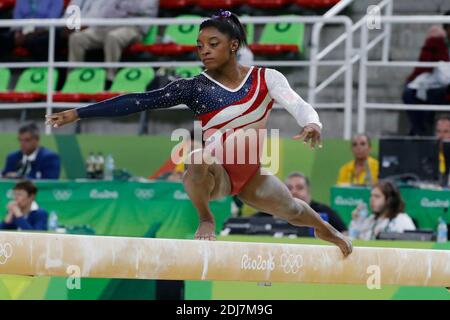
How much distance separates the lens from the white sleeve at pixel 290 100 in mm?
5691

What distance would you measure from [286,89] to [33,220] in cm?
410

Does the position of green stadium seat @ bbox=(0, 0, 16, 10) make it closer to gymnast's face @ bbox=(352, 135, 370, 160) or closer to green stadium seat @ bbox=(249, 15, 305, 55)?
green stadium seat @ bbox=(249, 15, 305, 55)

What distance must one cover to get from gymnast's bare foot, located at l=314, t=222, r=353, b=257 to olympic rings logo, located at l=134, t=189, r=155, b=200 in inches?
151

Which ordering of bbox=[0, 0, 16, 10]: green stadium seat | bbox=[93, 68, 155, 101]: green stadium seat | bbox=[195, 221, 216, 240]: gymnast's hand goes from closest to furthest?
1. bbox=[195, 221, 216, 240]: gymnast's hand
2. bbox=[93, 68, 155, 101]: green stadium seat
3. bbox=[0, 0, 16, 10]: green stadium seat

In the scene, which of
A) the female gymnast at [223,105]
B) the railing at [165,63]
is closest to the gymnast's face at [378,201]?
the railing at [165,63]

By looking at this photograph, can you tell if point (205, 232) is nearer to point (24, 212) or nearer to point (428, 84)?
point (24, 212)

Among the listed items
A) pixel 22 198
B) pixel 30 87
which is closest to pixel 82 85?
pixel 30 87

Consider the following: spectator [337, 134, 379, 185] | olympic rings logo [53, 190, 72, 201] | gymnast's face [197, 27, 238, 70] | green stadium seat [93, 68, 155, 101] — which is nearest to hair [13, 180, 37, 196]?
olympic rings logo [53, 190, 72, 201]

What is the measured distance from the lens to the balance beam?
5438 mm

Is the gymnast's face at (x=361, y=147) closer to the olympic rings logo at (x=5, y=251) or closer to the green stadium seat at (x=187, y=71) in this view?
the green stadium seat at (x=187, y=71)

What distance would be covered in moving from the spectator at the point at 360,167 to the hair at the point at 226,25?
13.2 ft
